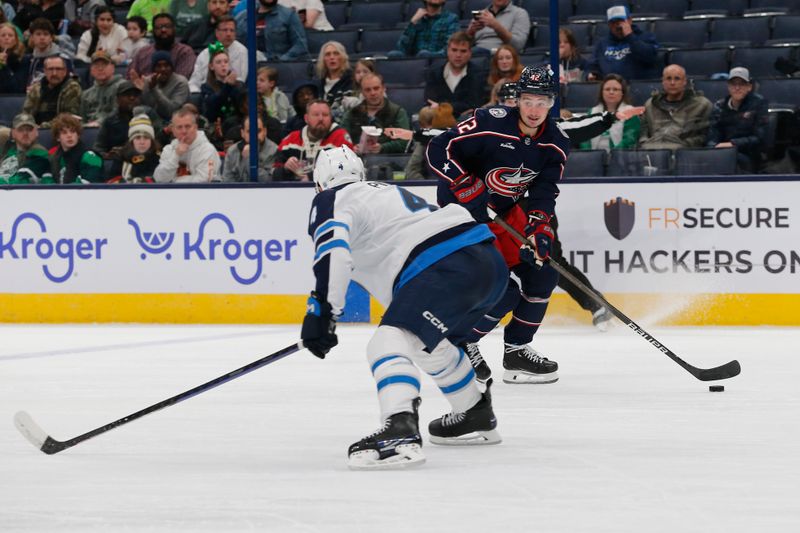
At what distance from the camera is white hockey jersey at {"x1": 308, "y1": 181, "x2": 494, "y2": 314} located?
12.2 ft

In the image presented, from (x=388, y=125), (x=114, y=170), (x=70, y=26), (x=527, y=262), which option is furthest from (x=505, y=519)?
(x=70, y=26)

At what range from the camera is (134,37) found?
412 inches

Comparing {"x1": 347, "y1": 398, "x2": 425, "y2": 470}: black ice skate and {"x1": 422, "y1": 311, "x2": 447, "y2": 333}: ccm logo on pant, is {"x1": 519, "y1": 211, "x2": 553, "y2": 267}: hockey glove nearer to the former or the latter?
{"x1": 422, "y1": 311, "x2": 447, "y2": 333}: ccm logo on pant

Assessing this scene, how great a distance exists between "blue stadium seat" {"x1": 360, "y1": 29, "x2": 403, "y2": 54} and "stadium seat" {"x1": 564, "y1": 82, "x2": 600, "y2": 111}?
190cm

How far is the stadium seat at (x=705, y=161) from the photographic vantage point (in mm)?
7941

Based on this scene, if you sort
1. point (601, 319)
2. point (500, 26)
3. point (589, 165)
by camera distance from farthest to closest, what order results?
point (500, 26) → point (589, 165) → point (601, 319)

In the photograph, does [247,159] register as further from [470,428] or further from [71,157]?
[470,428]

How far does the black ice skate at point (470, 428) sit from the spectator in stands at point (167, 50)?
640 cm

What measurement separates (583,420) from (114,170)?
5.23m

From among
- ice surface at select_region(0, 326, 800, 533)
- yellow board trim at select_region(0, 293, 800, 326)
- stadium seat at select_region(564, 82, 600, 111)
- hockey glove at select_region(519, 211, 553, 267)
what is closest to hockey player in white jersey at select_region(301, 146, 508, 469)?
ice surface at select_region(0, 326, 800, 533)

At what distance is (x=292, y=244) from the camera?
8.39 metres

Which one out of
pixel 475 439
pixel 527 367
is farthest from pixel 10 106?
pixel 475 439

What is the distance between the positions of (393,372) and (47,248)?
5448mm

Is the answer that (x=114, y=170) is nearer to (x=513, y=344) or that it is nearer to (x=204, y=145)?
(x=204, y=145)
